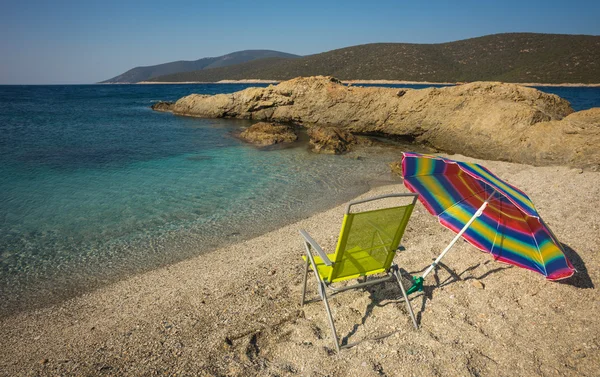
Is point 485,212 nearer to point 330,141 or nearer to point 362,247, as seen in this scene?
point 362,247

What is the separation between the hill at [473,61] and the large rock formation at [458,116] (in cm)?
5753

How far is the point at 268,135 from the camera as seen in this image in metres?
16.6

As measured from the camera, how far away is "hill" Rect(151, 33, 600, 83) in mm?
62625

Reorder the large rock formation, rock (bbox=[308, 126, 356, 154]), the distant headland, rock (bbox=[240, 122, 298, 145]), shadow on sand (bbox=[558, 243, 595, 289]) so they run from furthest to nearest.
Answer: the distant headland → rock (bbox=[240, 122, 298, 145]) → rock (bbox=[308, 126, 356, 154]) → the large rock formation → shadow on sand (bbox=[558, 243, 595, 289])

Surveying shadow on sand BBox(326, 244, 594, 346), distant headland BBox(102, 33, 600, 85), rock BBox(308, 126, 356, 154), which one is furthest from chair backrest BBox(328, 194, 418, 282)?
distant headland BBox(102, 33, 600, 85)

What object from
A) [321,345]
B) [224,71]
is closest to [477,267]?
[321,345]

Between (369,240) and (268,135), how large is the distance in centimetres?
1406

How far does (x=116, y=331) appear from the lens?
374 centimetres

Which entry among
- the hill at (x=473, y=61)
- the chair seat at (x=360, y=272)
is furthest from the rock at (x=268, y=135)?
the hill at (x=473, y=61)

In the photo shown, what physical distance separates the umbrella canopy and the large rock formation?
7.73m

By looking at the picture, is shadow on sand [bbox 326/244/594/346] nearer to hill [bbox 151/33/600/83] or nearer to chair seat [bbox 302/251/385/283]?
chair seat [bbox 302/251/385/283]

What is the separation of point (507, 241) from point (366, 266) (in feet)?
5.36

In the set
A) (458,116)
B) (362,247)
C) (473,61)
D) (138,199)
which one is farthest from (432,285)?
(473,61)

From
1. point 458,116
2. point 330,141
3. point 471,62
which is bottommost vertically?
point 330,141
